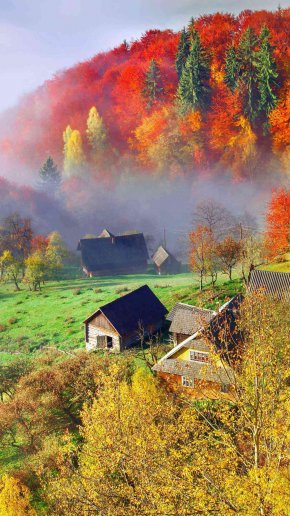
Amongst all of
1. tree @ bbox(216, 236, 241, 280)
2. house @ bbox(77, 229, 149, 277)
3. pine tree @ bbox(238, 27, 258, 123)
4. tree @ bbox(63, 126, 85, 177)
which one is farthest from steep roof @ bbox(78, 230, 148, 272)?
tree @ bbox(63, 126, 85, 177)

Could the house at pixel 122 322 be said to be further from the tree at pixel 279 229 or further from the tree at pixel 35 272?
the tree at pixel 35 272

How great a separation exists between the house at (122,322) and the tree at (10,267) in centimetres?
3077

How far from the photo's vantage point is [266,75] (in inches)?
3324

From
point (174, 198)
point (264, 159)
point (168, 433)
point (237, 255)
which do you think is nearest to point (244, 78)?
point (264, 159)

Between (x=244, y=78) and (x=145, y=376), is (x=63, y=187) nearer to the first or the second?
(x=244, y=78)

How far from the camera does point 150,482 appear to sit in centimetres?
1467

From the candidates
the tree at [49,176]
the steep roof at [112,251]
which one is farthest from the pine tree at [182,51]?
the steep roof at [112,251]

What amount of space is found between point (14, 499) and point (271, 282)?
2786cm

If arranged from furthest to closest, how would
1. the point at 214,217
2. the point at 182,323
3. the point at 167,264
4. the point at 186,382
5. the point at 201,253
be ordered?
the point at 214,217 < the point at 167,264 < the point at 201,253 < the point at 182,323 < the point at 186,382

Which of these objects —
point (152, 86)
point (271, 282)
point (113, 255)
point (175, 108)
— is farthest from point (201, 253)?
point (152, 86)

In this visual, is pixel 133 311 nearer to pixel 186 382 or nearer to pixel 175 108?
pixel 186 382

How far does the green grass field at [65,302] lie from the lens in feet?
153

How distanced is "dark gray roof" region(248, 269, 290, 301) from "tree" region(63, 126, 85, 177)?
85.1m

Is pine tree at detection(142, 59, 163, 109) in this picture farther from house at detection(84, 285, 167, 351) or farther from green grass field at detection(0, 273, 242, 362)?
house at detection(84, 285, 167, 351)
